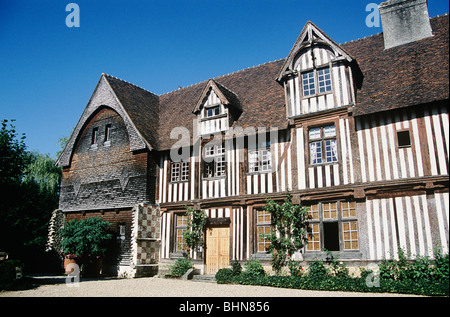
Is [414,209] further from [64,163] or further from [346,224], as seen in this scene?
[64,163]

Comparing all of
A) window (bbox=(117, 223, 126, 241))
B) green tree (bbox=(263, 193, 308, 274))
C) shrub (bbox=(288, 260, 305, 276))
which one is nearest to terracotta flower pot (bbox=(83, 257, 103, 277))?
window (bbox=(117, 223, 126, 241))

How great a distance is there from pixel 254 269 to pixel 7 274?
802cm

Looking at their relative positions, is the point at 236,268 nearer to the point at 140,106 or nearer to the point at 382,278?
the point at 382,278

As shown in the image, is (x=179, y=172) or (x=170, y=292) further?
(x=179, y=172)

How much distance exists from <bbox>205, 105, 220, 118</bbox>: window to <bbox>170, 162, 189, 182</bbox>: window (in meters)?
2.42

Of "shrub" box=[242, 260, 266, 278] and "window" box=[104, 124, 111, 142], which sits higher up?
"window" box=[104, 124, 111, 142]

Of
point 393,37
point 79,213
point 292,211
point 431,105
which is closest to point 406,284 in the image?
point 292,211

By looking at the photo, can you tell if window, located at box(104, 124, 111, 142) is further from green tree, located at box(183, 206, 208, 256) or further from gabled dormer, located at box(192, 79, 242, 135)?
green tree, located at box(183, 206, 208, 256)

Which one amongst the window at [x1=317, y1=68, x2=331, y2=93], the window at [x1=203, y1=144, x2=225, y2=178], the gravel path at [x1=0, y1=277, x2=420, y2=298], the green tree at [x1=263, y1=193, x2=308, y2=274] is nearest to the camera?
the gravel path at [x1=0, y1=277, x2=420, y2=298]

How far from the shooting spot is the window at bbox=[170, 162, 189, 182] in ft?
52.8

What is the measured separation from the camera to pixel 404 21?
13.8 m

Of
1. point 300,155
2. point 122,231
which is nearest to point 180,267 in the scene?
point 122,231

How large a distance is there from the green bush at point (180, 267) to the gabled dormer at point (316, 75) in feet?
24.1

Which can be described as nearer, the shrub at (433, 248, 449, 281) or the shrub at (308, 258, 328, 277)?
the shrub at (433, 248, 449, 281)
